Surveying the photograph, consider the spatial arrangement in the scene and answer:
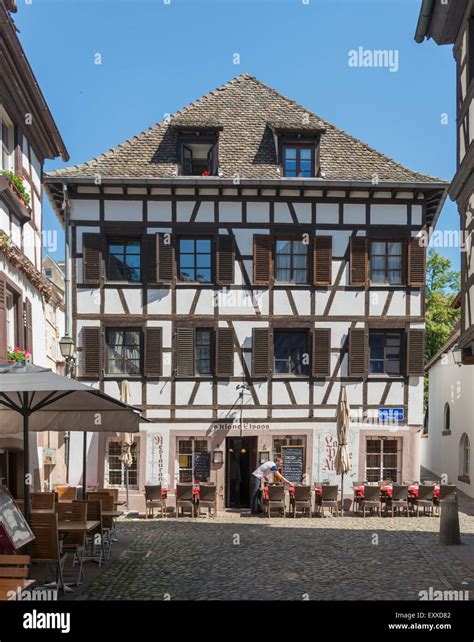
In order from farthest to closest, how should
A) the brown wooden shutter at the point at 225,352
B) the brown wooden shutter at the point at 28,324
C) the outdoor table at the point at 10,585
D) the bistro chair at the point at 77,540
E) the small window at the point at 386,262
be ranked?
the small window at the point at 386,262, the brown wooden shutter at the point at 225,352, the brown wooden shutter at the point at 28,324, the bistro chair at the point at 77,540, the outdoor table at the point at 10,585

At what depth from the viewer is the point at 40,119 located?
1708 centimetres

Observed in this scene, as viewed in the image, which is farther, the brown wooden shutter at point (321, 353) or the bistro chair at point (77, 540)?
the brown wooden shutter at point (321, 353)

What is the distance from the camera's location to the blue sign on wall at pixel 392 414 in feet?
68.6

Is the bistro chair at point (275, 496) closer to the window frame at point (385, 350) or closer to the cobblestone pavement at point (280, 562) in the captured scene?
the cobblestone pavement at point (280, 562)

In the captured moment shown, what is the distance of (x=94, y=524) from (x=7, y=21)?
8380mm

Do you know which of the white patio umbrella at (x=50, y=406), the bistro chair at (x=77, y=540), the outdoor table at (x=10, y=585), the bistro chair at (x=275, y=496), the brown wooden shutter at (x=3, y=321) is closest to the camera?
the outdoor table at (x=10, y=585)

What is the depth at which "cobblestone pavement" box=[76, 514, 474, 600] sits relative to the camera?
31.2 feet

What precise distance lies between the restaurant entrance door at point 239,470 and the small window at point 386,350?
163 inches

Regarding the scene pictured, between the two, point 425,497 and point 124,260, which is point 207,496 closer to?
point 425,497

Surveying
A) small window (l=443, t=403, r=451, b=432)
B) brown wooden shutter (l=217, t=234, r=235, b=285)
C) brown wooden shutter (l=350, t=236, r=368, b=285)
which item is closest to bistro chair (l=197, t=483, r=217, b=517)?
brown wooden shutter (l=217, t=234, r=235, b=285)

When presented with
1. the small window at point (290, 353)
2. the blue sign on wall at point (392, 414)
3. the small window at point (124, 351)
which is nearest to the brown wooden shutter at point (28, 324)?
the small window at point (124, 351)

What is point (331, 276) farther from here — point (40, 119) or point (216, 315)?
point (40, 119)

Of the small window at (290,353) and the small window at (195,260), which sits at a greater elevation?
the small window at (195,260)
